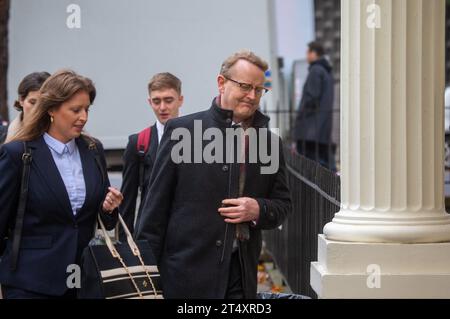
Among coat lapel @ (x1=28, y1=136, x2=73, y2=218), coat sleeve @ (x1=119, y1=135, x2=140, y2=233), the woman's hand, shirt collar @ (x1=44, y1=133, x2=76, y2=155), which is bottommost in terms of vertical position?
coat sleeve @ (x1=119, y1=135, x2=140, y2=233)

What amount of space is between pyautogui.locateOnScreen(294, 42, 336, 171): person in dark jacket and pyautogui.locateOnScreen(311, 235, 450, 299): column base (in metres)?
10.5

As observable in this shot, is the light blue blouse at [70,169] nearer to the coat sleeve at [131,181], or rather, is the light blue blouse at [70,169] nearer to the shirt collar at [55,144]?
the shirt collar at [55,144]

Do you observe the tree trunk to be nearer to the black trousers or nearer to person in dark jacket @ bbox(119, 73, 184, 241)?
person in dark jacket @ bbox(119, 73, 184, 241)

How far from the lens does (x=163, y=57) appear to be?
1218 centimetres

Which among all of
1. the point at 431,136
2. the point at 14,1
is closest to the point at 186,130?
the point at 431,136

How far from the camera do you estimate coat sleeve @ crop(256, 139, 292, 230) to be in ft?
20.5

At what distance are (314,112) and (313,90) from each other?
68 cm

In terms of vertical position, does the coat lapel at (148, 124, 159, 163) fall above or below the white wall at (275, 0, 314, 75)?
below

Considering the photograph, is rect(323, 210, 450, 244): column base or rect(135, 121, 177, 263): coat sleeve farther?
rect(135, 121, 177, 263): coat sleeve

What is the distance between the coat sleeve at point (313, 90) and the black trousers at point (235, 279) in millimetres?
10844

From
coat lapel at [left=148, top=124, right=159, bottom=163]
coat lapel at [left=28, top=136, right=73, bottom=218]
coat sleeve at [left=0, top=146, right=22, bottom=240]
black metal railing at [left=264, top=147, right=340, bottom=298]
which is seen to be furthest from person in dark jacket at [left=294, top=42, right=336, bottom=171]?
coat sleeve at [left=0, top=146, right=22, bottom=240]

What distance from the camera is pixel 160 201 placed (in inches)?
247

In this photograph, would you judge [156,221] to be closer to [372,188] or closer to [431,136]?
[372,188]

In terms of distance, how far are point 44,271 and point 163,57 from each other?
22.0ft
